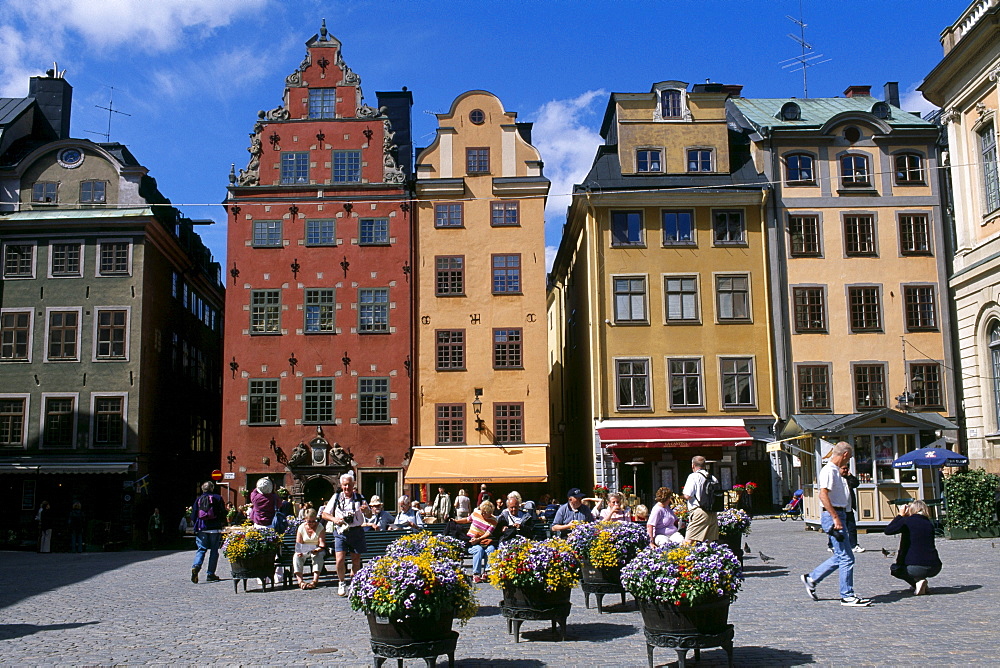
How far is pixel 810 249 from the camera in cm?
3788

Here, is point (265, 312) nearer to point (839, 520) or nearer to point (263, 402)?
point (263, 402)

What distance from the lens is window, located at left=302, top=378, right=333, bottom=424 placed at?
36.9m

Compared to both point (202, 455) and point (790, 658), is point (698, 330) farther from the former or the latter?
point (790, 658)

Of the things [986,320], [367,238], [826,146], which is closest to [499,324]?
[367,238]

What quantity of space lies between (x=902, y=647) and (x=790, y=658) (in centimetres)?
127

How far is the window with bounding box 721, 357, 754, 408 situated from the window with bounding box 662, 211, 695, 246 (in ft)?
15.7

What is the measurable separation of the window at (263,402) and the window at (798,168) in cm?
2066

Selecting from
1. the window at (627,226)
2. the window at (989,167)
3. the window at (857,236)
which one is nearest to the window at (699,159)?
the window at (627,226)

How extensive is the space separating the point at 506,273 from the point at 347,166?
23.9ft

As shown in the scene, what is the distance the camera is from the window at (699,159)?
38.8 m

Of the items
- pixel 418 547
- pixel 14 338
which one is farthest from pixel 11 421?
pixel 418 547

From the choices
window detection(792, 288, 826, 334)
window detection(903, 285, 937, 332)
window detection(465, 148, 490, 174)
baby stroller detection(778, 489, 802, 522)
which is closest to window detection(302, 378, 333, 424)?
window detection(465, 148, 490, 174)

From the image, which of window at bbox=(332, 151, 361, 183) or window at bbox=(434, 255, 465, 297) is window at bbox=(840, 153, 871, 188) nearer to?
window at bbox=(434, 255, 465, 297)

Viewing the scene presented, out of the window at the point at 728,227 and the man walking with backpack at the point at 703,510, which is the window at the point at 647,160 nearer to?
the window at the point at 728,227
